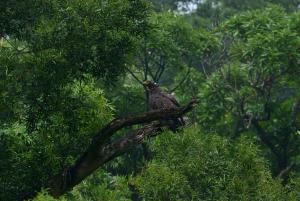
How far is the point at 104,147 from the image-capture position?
435 inches

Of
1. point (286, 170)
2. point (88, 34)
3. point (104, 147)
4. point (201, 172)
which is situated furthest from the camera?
point (286, 170)

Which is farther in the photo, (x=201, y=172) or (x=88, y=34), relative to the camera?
(x=201, y=172)

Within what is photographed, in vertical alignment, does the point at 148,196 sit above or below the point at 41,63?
below

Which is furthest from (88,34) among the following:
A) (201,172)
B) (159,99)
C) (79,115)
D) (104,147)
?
(201,172)

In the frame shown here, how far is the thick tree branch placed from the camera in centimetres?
1055

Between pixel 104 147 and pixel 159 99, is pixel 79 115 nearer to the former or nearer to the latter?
pixel 104 147

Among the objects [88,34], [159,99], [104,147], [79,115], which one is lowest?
[104,147]

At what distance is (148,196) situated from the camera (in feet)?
35.5

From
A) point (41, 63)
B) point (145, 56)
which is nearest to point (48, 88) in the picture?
point (41, 63)

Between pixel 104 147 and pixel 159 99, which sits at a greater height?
pixel 159 99

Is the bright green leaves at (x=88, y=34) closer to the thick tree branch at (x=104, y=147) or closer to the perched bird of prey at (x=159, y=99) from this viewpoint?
the thick tree branch at (x=104, y=147)

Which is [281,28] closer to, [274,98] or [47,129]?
[274,98]

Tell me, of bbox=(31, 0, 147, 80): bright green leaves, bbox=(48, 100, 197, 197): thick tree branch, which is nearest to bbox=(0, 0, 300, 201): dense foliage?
bbox=(31, 0, 147, 80): bright green leaves

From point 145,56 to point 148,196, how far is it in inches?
398
